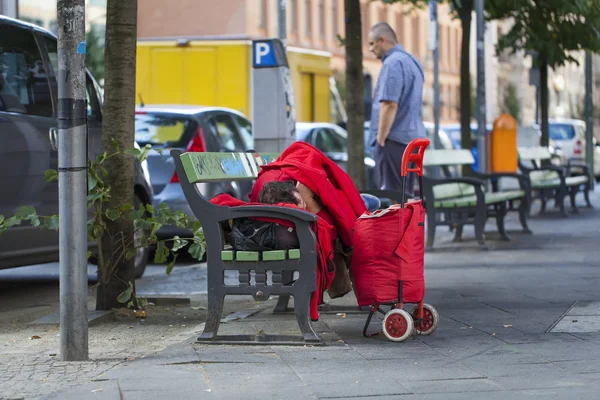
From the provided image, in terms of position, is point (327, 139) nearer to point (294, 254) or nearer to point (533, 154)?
point (533, 154)

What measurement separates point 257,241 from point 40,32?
3.61 m

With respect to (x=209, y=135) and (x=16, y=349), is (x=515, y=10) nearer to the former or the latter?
(x=209, y=135)

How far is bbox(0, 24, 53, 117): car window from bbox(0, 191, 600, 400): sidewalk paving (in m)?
2.21

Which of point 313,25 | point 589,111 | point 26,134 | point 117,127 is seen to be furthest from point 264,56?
point 313,25

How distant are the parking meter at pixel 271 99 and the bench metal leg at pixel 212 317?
514cm

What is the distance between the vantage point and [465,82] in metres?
19.8

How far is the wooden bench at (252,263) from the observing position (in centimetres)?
702

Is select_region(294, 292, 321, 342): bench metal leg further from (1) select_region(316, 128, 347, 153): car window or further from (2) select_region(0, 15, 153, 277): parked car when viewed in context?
(1) select_region(316, 128, 347, 153): car window

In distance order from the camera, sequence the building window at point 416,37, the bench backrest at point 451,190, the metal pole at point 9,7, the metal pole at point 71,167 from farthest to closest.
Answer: the building window at point 416,37 → the metal pole at point 9,7 → the bench backrest at point 451,190 → the metal pole at point 71,167

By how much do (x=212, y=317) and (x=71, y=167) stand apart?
3.87 ft

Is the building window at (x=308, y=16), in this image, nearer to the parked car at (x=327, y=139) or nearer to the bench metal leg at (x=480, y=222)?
the parked car at (x=327, y=139)

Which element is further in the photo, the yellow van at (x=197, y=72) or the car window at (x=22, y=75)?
the yellow van at (x=197, y=72)

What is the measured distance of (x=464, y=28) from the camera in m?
20.3

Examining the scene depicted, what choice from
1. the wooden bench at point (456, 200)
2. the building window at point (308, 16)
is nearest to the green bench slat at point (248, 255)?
the wooden bench at point (456, 200)
